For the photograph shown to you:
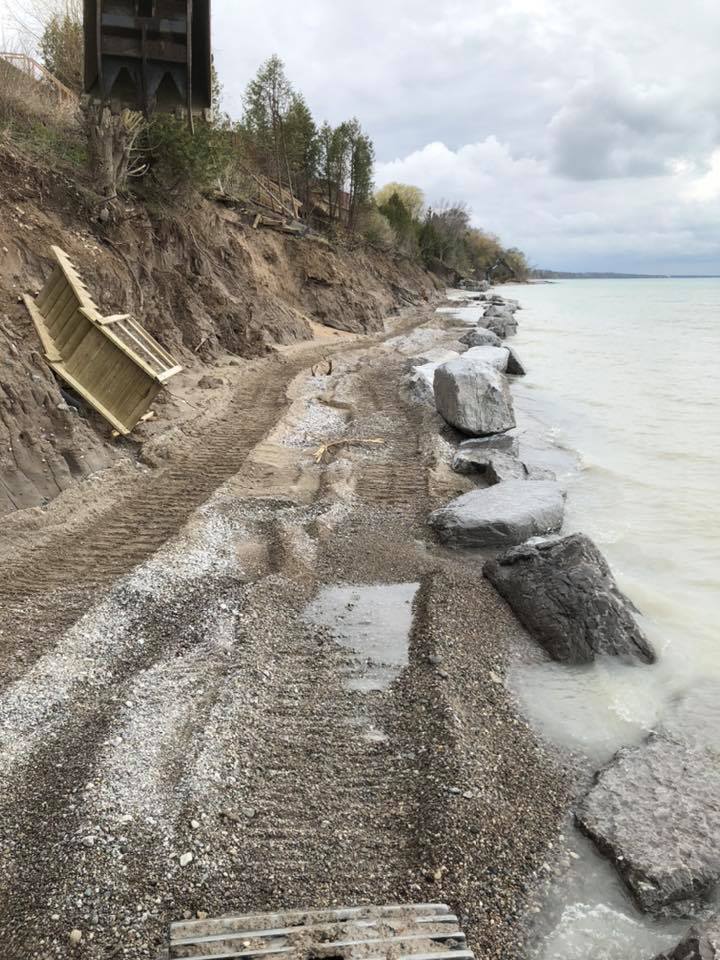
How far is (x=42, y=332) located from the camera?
334 inches

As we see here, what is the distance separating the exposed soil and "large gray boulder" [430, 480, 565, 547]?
1.19 ft

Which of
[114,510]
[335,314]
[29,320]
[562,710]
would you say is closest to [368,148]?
[335,314]

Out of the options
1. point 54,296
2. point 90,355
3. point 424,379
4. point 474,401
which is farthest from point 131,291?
point 474,401

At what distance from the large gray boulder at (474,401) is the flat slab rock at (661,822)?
289 inches

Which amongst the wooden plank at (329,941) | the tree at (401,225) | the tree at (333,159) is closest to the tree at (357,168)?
the tree at (333,159)

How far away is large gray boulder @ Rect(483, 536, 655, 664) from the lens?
16.8 feet

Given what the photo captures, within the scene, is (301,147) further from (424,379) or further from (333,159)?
(424,379)

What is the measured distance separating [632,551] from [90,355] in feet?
25.2

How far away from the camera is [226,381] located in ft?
43.3

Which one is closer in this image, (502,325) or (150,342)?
(150,342)

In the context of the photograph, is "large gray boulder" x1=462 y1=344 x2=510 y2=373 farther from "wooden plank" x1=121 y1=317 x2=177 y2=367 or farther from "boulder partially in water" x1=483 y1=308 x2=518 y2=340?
"wooden plank" x1=121 y1=317 x2=177 y2=367

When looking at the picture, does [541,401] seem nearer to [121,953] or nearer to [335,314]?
[335,314]

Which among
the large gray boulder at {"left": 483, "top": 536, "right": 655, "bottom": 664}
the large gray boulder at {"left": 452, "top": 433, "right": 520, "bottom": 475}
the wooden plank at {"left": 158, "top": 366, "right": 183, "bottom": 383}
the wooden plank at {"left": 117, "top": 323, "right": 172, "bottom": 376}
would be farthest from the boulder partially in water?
the large gray boulder at {"left": 483, "top": 536, "right": 655, "bottom": 664}

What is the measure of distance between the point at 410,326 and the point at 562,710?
2722 cm
